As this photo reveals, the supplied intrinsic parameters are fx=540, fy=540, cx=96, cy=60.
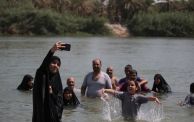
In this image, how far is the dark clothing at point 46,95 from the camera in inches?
302

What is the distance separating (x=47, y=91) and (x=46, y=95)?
0.22 ft

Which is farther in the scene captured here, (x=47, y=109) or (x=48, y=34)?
(x=48, y=34)

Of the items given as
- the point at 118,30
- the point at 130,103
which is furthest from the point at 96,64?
the point at 118,30

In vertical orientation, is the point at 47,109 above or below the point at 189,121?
above

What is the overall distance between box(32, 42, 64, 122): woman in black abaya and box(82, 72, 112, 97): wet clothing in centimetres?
621

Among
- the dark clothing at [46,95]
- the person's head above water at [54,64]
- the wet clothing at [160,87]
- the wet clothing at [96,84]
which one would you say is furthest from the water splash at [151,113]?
the person's head above water at [54,64]

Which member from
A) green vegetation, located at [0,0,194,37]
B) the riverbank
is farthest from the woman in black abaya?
green vegetation, located at [0,0,194,37]

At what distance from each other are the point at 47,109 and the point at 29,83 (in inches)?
391

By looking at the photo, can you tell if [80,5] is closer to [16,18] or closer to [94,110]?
[16,18]

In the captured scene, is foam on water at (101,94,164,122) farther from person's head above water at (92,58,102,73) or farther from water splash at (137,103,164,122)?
person's head above water at (92,58,102,73)

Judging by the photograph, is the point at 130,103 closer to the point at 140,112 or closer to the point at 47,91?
the point at 140,112

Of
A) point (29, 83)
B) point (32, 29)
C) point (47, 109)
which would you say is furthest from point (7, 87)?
point (32, 29)

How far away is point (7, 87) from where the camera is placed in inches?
749

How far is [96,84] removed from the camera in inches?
572
